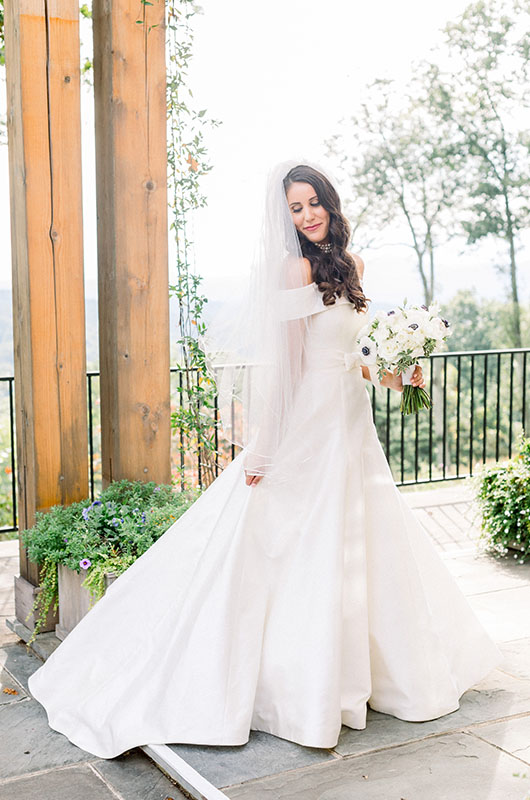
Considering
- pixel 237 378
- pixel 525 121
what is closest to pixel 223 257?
pixel 237 378

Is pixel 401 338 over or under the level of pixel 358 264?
under

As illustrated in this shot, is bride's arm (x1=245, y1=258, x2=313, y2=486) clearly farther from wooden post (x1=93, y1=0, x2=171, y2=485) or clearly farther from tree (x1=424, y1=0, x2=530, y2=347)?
tree (x1=424, y1=0, x2=530, y2=347)

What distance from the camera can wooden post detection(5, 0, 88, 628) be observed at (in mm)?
3305

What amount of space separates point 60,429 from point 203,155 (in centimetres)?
138

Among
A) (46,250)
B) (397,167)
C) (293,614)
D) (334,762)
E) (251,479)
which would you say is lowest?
(334,762)

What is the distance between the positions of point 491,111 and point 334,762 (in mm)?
12442

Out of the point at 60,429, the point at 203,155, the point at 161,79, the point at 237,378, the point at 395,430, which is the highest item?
the point at 161,79

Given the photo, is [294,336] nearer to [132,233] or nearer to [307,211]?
[307,211]

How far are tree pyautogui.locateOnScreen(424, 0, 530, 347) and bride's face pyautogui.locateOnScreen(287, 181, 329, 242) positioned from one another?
10782mm

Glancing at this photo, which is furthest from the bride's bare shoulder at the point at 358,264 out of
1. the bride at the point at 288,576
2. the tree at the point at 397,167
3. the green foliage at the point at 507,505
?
the tree at the point at 397,167

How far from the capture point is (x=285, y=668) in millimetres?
2537

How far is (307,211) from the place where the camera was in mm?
2678

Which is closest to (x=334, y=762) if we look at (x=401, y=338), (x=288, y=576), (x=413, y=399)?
(x=288, y=576)

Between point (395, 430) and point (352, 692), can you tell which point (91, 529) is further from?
point (395, 430)
